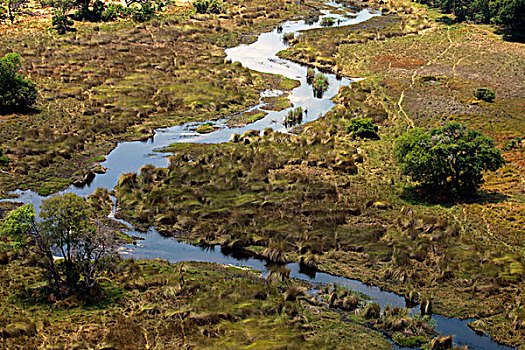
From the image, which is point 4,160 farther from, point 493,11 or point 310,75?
point 493,11

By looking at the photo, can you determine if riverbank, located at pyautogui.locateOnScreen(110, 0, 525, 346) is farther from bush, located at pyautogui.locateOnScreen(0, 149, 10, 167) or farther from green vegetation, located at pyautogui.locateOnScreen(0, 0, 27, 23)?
green vegetation, located at pyautogui.locateOnScreen(0, 0, 27, 23)

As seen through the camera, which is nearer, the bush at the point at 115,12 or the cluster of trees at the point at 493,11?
the cluster of trees at the point at 493,11

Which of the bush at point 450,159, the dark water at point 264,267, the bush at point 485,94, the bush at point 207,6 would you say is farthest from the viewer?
the bush at point 207,6

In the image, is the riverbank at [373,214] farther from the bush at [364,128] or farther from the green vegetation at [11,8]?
the green vegetation at [11,8]

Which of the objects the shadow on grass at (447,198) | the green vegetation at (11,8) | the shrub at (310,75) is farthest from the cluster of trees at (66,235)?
the green vegetation at (11,8)

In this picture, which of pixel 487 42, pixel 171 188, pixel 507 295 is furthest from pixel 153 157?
pixel 487 42

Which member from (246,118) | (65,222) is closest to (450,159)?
(246,118)

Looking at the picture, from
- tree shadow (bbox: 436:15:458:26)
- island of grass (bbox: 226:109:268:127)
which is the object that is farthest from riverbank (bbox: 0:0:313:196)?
tree shadow (bbox: 436:15:458:26)
